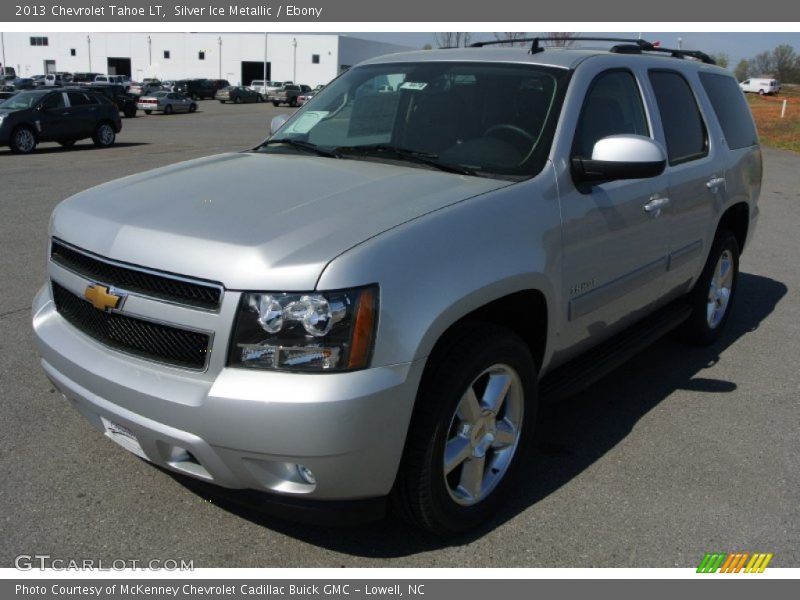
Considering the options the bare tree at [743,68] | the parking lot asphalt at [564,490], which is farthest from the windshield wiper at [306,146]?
the bare tree at [743,68]

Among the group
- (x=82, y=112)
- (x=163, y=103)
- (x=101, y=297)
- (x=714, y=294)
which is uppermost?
(x=101, y=297)

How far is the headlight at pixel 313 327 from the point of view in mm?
2498

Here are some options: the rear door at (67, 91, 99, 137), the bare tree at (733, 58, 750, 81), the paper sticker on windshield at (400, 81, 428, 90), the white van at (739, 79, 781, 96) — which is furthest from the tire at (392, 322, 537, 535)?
the bare tree at (733, 58, 750, 81)

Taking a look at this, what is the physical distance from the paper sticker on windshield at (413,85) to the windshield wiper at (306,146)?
0.58 m

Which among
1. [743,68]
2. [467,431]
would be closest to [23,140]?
[467,431]

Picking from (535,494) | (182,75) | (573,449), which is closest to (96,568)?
(535,494)

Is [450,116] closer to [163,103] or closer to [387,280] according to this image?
[387,280]

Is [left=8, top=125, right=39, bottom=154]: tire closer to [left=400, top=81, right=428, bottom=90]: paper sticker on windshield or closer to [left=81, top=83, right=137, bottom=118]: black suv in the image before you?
[left=400, top=81, right=428, bottom=90]: paper sticker on windshield

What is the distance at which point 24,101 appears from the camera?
1933cm

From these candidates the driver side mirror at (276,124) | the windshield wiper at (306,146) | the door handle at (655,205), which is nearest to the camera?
the windshield wiper at (306,146)

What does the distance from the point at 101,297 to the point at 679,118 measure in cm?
358

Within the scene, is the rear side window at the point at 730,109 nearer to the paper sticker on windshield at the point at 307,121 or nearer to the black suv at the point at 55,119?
the paper sticker on windshield at the point at 307,121

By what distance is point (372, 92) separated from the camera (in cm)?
438
